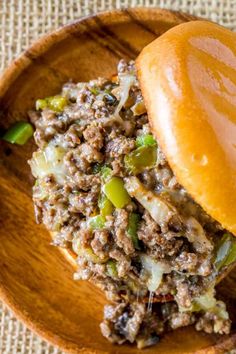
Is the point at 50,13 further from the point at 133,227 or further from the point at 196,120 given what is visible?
the point at 196,120

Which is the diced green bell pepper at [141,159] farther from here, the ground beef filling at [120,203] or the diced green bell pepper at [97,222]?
the diced green bell pepper at [97,222]

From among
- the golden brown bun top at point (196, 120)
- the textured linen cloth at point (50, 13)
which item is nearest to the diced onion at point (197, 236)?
the golden brown bun top at point (196, 120)

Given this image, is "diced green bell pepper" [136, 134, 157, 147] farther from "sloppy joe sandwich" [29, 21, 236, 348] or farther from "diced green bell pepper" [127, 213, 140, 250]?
"diced green bell pepper" [127, 213, 140, 250]

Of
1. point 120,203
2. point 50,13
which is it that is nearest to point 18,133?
point 50,13

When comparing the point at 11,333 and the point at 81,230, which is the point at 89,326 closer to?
the point at 11,333

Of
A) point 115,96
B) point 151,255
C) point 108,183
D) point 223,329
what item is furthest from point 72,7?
point 223,329

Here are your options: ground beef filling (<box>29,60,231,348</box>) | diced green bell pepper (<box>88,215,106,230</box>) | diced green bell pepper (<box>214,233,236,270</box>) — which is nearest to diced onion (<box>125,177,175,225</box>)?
ground beef filling (<box>29,60,231,348</box>)

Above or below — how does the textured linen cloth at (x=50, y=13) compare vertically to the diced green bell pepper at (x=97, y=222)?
above
